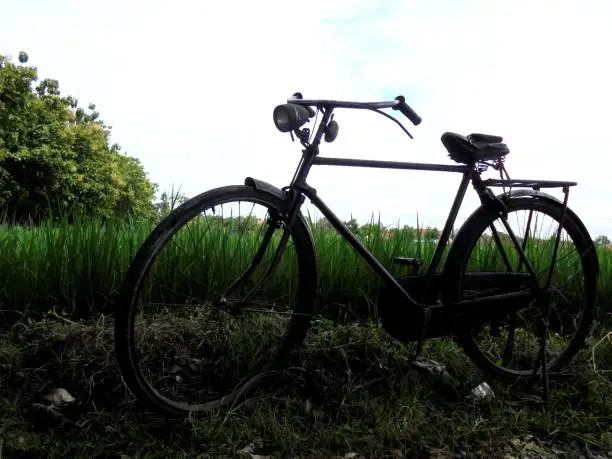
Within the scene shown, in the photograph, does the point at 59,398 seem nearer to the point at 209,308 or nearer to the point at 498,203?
the point at 209,308

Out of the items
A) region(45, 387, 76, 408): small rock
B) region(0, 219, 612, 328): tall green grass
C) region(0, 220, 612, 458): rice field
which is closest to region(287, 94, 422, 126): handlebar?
region(0, 220, 612, 458): rice field

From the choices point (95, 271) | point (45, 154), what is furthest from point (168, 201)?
point (45, 154)

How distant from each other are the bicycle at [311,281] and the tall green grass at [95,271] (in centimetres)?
4

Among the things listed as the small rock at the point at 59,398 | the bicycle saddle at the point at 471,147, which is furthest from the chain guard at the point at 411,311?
the small rock at the point at 59,398

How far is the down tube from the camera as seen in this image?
276cm

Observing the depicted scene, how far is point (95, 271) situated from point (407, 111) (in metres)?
1.90

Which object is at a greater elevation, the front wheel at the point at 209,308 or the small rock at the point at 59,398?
the front wheel at the point at 209,308

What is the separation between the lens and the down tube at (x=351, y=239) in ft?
9.05

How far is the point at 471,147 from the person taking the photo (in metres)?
3.18

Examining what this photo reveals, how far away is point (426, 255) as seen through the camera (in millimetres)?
4262

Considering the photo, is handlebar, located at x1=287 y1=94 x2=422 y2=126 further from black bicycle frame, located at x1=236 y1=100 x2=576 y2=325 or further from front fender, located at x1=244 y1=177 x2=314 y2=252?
front fender, located at x1=244 y1=177 x2=314 y2=252

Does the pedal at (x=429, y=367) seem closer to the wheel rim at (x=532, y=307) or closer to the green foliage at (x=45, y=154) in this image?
the wheel rim at (x=532, y=307)

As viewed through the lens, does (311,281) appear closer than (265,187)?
No

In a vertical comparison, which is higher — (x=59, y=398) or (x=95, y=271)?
(x=95, y=271)
